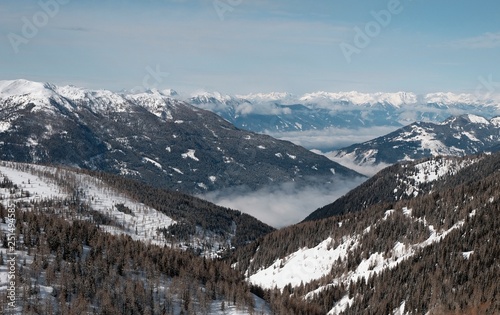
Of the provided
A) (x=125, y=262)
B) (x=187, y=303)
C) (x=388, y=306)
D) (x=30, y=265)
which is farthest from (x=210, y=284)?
(x=388, y=306)

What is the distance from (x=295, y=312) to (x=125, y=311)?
68.6 m

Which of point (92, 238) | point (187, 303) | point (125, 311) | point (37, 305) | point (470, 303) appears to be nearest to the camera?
point (37, 305)

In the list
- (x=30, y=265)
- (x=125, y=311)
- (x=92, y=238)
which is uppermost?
(x=92, y=238)

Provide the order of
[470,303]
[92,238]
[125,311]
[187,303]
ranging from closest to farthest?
1. [125,311]
2. [187,303]
3. [470,303]
4. [92,238]

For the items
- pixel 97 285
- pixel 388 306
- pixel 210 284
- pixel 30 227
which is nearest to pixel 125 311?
pixel 97 285

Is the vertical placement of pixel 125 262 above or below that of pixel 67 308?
above

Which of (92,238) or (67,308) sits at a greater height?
(92,238)

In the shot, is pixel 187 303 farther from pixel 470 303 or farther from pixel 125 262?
pixel 470 303

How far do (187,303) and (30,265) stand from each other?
175ft

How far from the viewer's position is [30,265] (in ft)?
492

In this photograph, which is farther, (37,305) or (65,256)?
(65,256)

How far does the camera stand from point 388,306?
19538cm

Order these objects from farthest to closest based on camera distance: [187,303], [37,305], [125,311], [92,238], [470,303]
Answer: [92,238]
[470,303]
[187,303]
[125,311]
[37,305]

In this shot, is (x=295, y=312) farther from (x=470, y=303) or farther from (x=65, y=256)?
(x=65, y=256)
